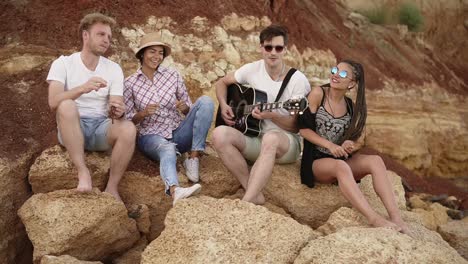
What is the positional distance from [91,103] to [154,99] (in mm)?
579

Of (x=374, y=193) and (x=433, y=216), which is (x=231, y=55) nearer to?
(x=433, y=216)

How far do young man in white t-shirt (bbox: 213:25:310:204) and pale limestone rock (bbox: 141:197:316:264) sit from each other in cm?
50

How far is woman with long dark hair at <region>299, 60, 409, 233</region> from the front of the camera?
4.92 meters

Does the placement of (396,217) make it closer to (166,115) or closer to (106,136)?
(166,115)

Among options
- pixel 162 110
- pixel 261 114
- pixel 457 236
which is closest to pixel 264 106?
pixel 261 114

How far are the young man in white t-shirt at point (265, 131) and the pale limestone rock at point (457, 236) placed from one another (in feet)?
8.50

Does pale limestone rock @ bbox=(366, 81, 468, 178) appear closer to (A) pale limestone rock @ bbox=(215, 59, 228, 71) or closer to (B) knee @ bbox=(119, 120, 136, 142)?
(A) pale limestone rock @ bbox=(215, 59, 228, 71)

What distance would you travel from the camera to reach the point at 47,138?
19.2 feet

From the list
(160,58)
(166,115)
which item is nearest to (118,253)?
(166,115)

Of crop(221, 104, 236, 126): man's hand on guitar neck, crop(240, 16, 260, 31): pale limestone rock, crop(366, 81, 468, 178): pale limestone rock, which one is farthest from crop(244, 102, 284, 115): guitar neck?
crop(366, 81, 468, 178): pale limestone rock

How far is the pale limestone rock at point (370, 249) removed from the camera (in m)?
3.79

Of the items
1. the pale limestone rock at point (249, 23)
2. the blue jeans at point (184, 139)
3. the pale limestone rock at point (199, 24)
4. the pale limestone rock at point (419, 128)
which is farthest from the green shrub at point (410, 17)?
the blue jeans at point (184, 139)

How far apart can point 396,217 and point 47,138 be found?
11.4 feet

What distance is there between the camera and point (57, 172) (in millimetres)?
5207
